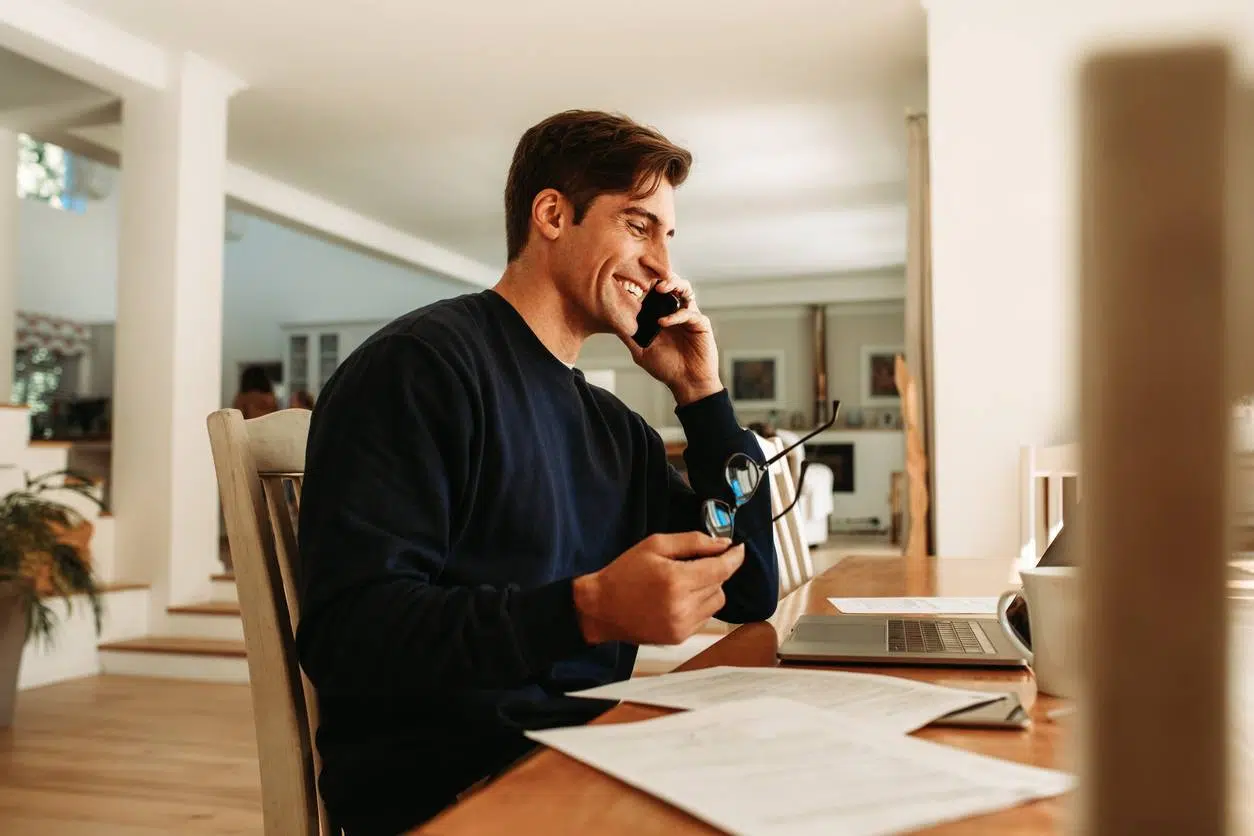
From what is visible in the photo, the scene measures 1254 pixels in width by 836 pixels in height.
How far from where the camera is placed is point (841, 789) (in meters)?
0.49

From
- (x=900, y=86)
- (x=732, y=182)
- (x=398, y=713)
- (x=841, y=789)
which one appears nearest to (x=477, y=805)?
(x=841, y=789)

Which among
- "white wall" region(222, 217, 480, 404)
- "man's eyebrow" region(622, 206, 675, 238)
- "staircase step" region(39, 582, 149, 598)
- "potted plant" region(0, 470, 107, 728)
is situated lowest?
"staircase step" region(39, 582, 149, 598)

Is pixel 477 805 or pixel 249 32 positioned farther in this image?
pixel 249 32

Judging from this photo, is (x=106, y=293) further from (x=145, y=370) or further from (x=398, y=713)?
(x=398, y=713)

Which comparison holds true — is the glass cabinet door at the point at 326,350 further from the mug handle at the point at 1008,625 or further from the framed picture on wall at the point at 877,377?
the mug handle at the point at 1008,625

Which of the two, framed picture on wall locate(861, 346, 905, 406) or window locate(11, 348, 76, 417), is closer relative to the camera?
window locate(11, 348, 76, 417)

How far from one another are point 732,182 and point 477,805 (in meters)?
7.06

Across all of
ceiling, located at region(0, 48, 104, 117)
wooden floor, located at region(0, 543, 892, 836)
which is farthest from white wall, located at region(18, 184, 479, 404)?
wooden floor, located at region(0, 543, 892, 836)

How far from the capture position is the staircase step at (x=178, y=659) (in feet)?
14.0

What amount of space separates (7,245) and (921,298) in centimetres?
484

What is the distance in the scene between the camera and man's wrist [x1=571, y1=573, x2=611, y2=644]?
0.77 meters

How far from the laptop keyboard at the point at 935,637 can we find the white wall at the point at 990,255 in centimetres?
298

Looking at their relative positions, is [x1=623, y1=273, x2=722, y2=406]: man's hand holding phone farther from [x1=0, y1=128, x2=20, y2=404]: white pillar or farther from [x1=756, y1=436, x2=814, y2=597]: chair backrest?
[x1=0, y1=128, x2=20, y2=404]: white pillar

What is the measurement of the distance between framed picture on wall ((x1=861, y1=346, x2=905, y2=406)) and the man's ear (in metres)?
10.7
